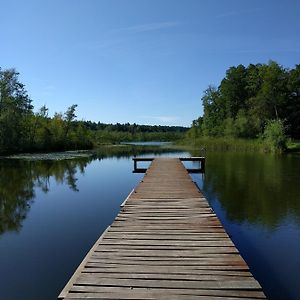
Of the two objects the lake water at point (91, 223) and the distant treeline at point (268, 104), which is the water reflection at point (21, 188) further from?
the distant treeline at point (268, 104)

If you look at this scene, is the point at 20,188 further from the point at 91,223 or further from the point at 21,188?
the point at 91,223

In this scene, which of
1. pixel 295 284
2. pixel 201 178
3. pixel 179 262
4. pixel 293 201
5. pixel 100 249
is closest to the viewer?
pixel 179 262

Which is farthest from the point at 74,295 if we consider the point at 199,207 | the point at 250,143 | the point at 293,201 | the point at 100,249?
the point at 250,143

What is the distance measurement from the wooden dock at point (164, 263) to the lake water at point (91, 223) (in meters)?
1.36

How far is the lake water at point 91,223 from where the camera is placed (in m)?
7.12

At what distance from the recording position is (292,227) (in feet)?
35.3

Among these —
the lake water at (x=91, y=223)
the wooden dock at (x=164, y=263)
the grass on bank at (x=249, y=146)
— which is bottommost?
the lake water at (x=91, y=223)

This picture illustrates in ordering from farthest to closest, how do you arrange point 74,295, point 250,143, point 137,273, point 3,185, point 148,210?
1. point 250,143
2. point 3,185
3. point 148,210
4. point 137,273
5. point 74,295

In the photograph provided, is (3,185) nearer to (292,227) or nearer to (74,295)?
(292,227)

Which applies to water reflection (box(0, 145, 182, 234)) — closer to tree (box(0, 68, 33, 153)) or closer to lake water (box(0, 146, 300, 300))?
lake water (box(0, 146, 300, 300))

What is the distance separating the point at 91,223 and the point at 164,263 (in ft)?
20.5

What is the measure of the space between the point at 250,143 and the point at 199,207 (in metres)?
42.8

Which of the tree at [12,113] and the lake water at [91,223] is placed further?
the tree at [12,113]

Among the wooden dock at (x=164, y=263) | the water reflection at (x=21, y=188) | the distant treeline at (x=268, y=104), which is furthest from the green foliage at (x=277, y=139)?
the wooden dock at (x=164, y=263)
